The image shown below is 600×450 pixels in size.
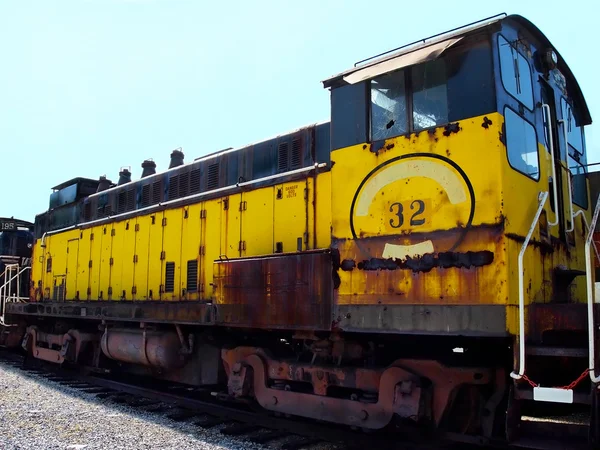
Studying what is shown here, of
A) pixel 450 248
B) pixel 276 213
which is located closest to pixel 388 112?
pixel 450 248

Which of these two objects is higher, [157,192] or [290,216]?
[157,192]

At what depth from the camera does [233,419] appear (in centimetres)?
693

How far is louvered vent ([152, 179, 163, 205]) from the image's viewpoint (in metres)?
9.47

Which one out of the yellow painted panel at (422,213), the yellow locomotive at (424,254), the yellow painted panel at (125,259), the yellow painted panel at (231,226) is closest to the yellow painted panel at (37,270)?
the yellow painted panel at (125,259)

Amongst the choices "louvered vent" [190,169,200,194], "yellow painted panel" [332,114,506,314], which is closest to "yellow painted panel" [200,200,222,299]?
"louvered vent" [190,169,200,194]

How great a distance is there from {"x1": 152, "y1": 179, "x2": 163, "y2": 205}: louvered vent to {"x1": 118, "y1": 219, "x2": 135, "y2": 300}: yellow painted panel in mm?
589

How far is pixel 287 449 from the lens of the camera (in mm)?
5578

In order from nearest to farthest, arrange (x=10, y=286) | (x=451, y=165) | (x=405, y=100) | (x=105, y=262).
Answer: (x=451, y=165) → (x=405, y=100) → (x=105, y=262) → (x=10, y=286)

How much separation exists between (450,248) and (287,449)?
8.95 ft

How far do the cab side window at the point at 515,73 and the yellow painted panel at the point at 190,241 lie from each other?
492 centimetres

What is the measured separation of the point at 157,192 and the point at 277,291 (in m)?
4.51

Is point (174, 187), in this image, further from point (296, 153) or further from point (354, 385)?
point (354, 385)

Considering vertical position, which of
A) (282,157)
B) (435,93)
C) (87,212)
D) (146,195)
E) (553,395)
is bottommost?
(553,395)

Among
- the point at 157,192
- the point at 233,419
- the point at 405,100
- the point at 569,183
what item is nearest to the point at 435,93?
the point at 405,100
